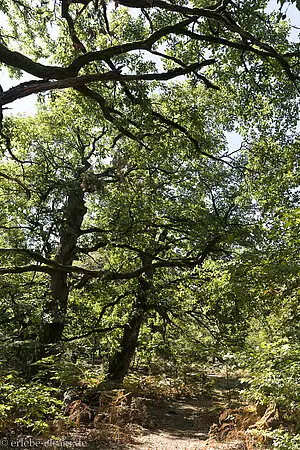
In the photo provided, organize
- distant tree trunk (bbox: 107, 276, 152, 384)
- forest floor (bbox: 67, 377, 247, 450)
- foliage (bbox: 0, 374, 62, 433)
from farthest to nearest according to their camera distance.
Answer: distant tree trunk (bbox: 107, 276, 152, 384)
forest floor (bbox: 67, 377, 247, 450)
foliage (bbox: 0, 374, 62, 433)

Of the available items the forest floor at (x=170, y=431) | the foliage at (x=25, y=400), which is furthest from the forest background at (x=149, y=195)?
the forest floor at (x=170, y=431)

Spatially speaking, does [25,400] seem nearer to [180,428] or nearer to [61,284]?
[61,284]

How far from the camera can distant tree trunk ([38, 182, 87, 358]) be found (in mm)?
9273

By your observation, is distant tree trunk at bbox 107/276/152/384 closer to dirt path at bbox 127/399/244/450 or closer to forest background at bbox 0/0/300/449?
forest background at bbox 0/0/300/449

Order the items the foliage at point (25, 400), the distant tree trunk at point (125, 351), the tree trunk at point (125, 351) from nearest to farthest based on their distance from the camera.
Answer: the foliage at point (25, 400), the distant tree trunk at point (125, 351), the tree trunk at point (125, 351)

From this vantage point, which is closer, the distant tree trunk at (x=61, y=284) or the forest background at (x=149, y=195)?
the forest background at (x=149, y=195)

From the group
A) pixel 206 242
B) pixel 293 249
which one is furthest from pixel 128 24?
pixel 293 249

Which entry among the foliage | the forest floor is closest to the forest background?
the foliage

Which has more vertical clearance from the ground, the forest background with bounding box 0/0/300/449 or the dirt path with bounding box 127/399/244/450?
the forest background with bounding box 0/0/300/449

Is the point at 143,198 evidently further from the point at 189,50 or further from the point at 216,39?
the point at 216,39

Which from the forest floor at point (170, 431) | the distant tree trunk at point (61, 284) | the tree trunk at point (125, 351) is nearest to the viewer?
the forest floor at point (170, 431)

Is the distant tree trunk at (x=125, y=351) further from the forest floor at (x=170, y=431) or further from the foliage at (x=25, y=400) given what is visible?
the foliage at (x=25, y=400)

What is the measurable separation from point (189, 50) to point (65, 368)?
279 inches

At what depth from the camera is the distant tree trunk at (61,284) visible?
9273mm
